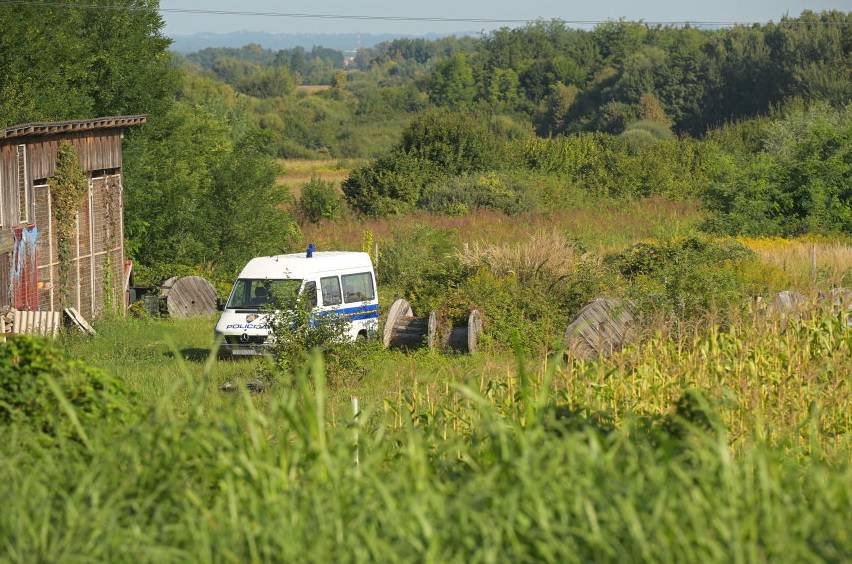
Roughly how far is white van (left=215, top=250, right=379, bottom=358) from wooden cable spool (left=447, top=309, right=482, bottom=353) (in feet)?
5.20

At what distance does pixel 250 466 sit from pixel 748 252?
2000cm

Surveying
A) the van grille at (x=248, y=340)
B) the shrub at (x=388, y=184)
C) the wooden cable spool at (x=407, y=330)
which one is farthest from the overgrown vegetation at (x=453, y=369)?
the van grille at (x=248, y=340)

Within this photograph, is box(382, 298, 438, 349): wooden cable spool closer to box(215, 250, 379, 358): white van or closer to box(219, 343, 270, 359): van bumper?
box(215, 250, 379, 358): white van

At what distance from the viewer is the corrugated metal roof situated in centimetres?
2220

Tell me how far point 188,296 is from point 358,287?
8.73m

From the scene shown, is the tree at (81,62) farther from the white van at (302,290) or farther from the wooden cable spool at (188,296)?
the white van at (302,290)

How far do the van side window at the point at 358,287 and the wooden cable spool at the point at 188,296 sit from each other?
850 cm

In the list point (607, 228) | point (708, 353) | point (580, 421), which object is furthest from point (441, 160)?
point (580, 421)

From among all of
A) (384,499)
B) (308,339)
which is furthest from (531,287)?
(384,499)

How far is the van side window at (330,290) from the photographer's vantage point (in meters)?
21.0

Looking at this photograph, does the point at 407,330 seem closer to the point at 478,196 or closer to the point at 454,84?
the point at 478,196

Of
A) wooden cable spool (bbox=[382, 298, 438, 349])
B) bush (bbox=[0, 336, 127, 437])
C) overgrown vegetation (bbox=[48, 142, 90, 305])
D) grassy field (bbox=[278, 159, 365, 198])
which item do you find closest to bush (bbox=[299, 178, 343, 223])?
grassy field (bbox=[278, 159, 365, 198])

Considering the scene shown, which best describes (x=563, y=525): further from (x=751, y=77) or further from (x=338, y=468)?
(x=751, y=77)

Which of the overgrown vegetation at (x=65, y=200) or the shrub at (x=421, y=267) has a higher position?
the overgrown vegetation at (x=65, y=200)
